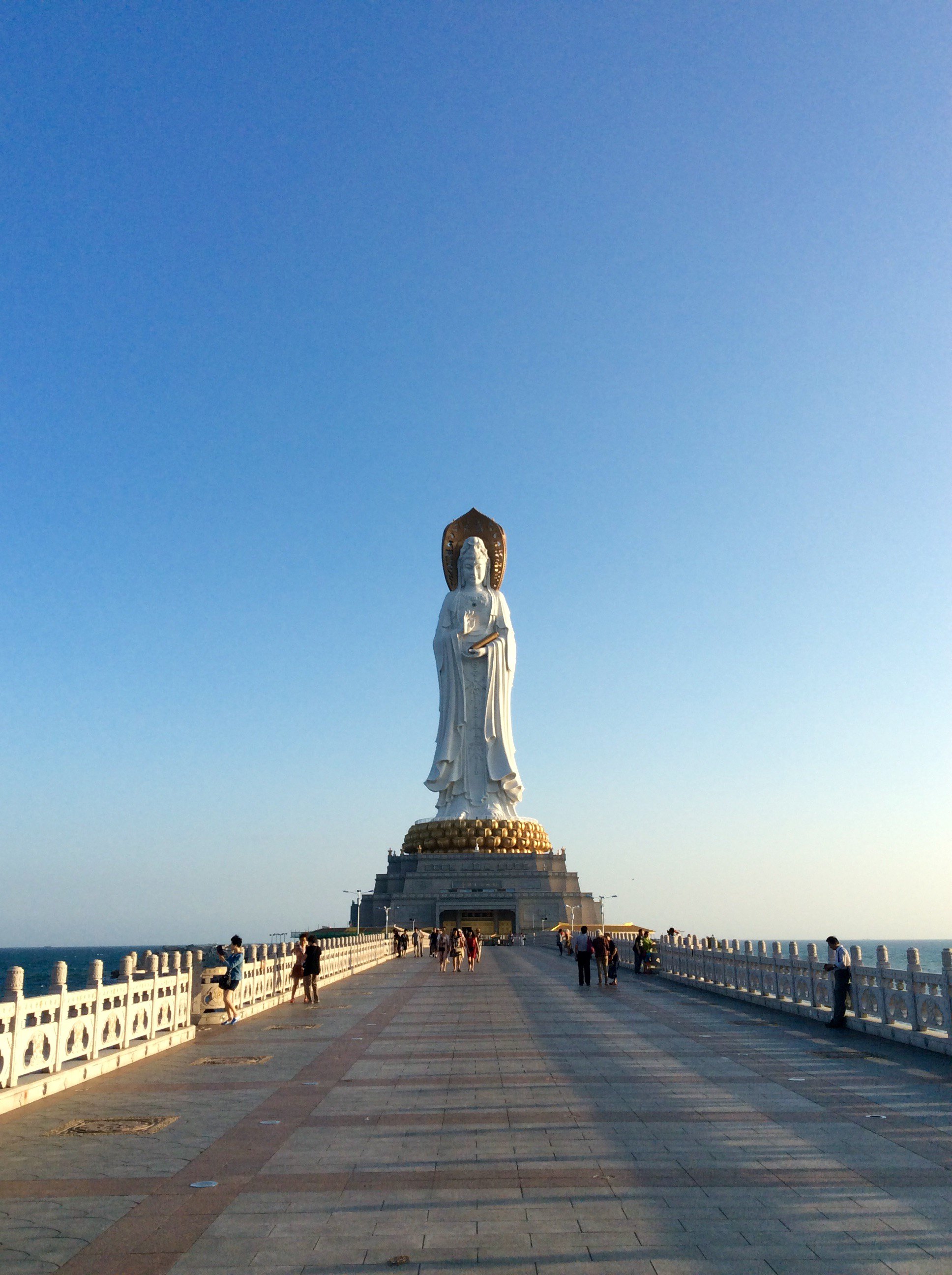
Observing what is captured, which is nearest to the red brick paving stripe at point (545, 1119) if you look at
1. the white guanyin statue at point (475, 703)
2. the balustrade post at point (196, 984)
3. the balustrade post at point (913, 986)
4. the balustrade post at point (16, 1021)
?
the balustrade post at point (16, 1021)

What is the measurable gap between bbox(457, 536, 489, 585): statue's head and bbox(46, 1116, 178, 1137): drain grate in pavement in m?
50.8

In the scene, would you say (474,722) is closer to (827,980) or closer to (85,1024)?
(827,980)

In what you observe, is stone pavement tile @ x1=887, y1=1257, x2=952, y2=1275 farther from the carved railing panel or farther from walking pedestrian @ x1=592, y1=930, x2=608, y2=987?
walking pedestrian @ x1=592, y1=930, x2=608, y2=987

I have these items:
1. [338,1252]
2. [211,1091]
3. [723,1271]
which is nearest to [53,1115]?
[211,1091]

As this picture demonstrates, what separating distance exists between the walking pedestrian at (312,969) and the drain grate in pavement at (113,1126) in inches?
434

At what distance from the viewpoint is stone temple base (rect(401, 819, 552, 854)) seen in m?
56.8

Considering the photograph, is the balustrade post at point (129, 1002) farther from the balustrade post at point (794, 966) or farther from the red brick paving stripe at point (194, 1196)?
the balustrade post at point (794, 966)

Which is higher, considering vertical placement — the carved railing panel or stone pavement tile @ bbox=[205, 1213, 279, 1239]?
the carved railing panel

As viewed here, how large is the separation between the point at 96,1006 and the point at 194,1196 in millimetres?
5678

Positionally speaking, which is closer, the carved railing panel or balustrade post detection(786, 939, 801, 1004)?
the carved railing panel

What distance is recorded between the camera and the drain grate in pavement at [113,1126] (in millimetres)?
8047

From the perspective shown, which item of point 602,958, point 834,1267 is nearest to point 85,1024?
point 834,1267

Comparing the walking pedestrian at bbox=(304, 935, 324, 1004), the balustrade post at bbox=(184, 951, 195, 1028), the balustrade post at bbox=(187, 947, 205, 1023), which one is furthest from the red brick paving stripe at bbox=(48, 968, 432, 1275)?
the walking pedestrian at bbox=(304, 935, 324, 1004)

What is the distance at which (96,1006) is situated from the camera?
37.1 ft
